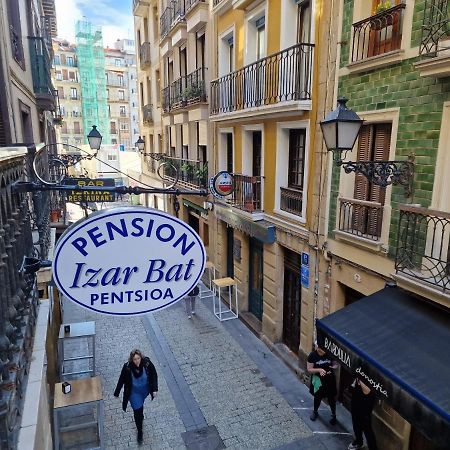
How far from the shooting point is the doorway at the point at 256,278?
37.6ft

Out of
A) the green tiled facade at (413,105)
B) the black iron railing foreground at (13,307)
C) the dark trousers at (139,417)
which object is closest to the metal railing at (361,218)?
the green tiled facade at (413,105)

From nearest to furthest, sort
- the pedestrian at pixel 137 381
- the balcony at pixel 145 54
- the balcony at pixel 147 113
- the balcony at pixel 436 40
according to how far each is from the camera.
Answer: the balcony at pixel 436 40, the pedestrian at pixel 137 381, the balcony at pixel 145 54, the balcony at pixel 147 113

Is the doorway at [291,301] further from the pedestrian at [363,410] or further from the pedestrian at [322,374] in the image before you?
the pedestrian at [363,410]

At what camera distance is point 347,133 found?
16.6ft

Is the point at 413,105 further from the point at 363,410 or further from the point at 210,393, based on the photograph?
the point at 210,393

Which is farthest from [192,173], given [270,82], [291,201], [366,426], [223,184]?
[366,426]

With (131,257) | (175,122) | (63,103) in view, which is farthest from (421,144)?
(63,103)

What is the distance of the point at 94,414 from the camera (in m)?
6.26

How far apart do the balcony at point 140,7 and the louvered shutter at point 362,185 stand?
60.3 ft

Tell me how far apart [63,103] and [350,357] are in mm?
55104

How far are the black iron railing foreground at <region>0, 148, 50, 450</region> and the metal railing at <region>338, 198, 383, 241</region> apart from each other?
5.21 metres

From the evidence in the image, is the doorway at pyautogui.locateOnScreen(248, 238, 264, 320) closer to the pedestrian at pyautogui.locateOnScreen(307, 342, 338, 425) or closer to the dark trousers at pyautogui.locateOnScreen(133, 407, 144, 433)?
the pedestrian at pyautogui.locateOnScreen(307, 342, 338, 425)

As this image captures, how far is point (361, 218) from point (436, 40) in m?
2.99

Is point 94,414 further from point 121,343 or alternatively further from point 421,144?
point 421,144
